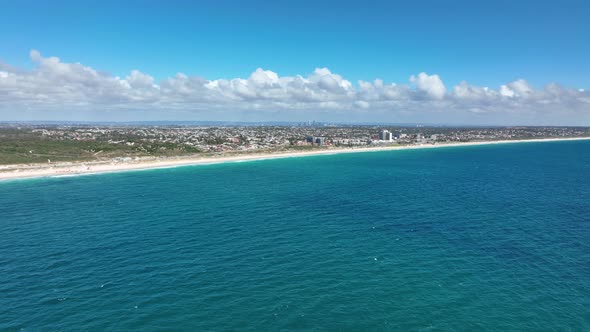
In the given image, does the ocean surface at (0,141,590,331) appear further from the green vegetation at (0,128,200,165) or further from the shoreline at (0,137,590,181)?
the green vegetation at (0,128,200,165)

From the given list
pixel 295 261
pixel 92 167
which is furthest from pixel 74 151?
pixel 295 261

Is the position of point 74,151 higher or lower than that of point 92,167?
higher

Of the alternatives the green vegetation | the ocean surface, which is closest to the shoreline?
the green vegetation

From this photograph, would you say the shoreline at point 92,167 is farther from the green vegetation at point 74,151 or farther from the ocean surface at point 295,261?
the ocean surface at point 295,261

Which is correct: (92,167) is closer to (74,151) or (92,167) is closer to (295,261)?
(74,151)

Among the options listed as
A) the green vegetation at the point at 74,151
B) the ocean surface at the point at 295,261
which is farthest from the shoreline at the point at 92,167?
the ocean surface at the point at 295,261

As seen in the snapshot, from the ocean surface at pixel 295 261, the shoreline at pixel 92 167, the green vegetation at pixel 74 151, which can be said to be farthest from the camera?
the green vegetation at pixel 74 151

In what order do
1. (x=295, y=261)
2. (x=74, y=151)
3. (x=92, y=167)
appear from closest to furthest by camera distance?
(x=295, y=261), (x=92, y=167), (x=74, y=151)

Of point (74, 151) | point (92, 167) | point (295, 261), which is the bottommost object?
point (295, 261)

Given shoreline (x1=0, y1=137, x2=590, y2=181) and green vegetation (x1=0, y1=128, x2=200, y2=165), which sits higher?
green vegetation (x1=0, y1=128, x2=200, y2=165)
